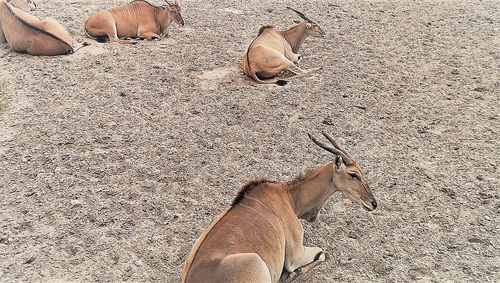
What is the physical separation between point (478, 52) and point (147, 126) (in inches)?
200

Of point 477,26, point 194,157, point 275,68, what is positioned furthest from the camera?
point 477,26

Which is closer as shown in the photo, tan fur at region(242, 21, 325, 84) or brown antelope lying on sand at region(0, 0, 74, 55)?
tan fur at region(242, 21, 325, 84)

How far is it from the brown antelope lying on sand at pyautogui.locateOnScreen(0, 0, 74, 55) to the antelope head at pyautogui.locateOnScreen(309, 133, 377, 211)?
474 centimetres

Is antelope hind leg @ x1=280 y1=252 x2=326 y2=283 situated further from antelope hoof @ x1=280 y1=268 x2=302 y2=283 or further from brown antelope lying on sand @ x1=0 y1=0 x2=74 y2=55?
brown antelope lying on sand @ x1=0 y1=0 x2=74 y2=55

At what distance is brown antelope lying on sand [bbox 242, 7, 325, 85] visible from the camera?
6750 millimetres

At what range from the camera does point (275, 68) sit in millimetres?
6758

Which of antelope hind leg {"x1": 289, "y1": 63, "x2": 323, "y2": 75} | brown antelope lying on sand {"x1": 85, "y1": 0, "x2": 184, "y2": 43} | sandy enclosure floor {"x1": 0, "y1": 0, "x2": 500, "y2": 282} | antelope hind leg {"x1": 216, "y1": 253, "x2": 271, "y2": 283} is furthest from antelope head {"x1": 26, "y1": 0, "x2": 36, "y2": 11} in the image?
antelope hind leg {"x1": 216, "y1": 253, "x2": 271, "y2": 283}

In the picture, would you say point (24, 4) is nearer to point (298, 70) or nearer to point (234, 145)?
point (298, 70)

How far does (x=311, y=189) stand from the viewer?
4.10 m

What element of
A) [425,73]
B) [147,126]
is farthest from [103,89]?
[425,73]

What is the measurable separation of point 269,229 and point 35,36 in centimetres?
523

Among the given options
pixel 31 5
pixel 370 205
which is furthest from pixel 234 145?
pixel 31 5

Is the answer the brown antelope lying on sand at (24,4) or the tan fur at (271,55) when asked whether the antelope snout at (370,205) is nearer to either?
the tan fur at (271,55)

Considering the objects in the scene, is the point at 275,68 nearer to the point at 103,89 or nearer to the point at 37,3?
the point at 103,89
